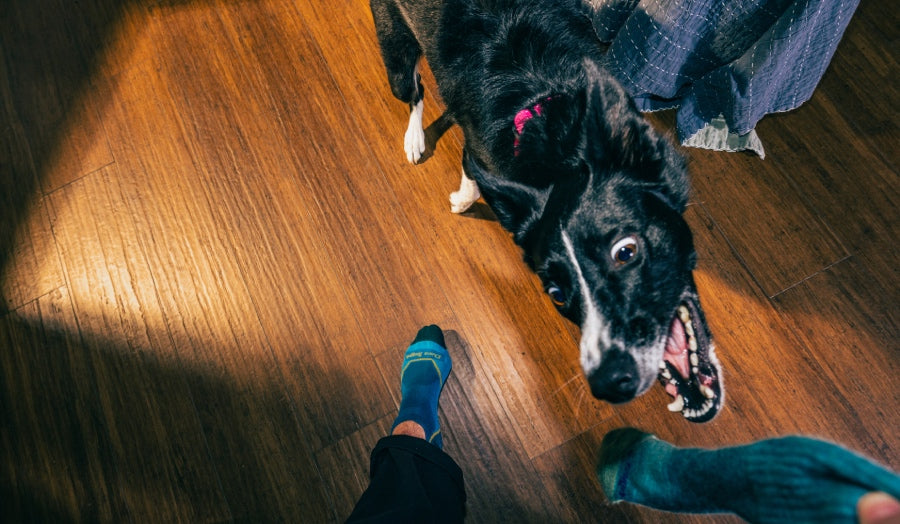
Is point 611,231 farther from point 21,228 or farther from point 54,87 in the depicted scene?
point 54,87

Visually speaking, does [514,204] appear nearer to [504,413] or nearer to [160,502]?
[504,413]

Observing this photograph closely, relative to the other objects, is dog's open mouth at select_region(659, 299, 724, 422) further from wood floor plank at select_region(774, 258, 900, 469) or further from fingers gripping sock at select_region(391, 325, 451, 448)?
fingers gripping sock at select_region(391, 325, 451, 448)

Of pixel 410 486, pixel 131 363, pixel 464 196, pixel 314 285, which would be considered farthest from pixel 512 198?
pixel 131 363

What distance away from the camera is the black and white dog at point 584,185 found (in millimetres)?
1374

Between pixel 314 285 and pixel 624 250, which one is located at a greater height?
pixel 624 250

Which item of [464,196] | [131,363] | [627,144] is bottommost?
[131,363]

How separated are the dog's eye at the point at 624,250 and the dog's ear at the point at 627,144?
0.20 meters

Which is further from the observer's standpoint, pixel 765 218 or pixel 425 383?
pixel 765 218

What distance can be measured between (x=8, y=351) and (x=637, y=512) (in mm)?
2931

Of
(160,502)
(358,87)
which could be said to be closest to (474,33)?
(358,87)

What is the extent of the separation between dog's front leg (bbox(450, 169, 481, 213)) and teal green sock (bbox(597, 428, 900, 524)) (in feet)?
3.81

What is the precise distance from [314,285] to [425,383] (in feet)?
2.36

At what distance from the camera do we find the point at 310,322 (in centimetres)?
213

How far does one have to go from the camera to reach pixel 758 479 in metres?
0.96
